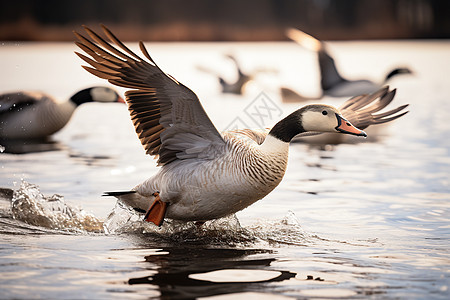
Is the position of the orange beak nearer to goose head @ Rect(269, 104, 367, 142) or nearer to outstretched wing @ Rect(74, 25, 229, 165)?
goose head @ Rect(269, 104, 367, 142)

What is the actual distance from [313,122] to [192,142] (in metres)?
1.06

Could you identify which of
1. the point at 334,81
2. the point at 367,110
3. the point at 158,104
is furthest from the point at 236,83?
the point at 158,104

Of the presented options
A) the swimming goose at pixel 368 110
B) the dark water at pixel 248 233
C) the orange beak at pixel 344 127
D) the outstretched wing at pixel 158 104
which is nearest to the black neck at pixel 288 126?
the orange beak at pixel 344 127

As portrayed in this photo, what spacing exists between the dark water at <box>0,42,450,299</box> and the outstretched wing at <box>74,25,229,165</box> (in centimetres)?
80

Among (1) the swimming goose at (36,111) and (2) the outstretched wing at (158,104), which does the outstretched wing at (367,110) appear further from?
(1) the swimming goose at (36,111)

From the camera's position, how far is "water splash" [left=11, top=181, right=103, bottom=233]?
6551 millimetres

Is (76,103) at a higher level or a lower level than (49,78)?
lower

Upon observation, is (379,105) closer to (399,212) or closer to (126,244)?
(399,212)

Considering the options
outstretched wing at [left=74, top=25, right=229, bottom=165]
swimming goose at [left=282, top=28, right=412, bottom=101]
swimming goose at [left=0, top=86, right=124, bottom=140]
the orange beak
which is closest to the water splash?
outstretched wing at [left=74, top=25, right=229, bottom=165]

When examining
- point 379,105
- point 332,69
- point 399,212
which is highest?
point 332,69

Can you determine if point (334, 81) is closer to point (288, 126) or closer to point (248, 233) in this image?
point (248, 233)

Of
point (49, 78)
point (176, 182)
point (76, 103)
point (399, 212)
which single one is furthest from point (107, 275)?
point (49, 78)

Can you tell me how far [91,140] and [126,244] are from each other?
266 inches

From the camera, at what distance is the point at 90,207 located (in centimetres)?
732
